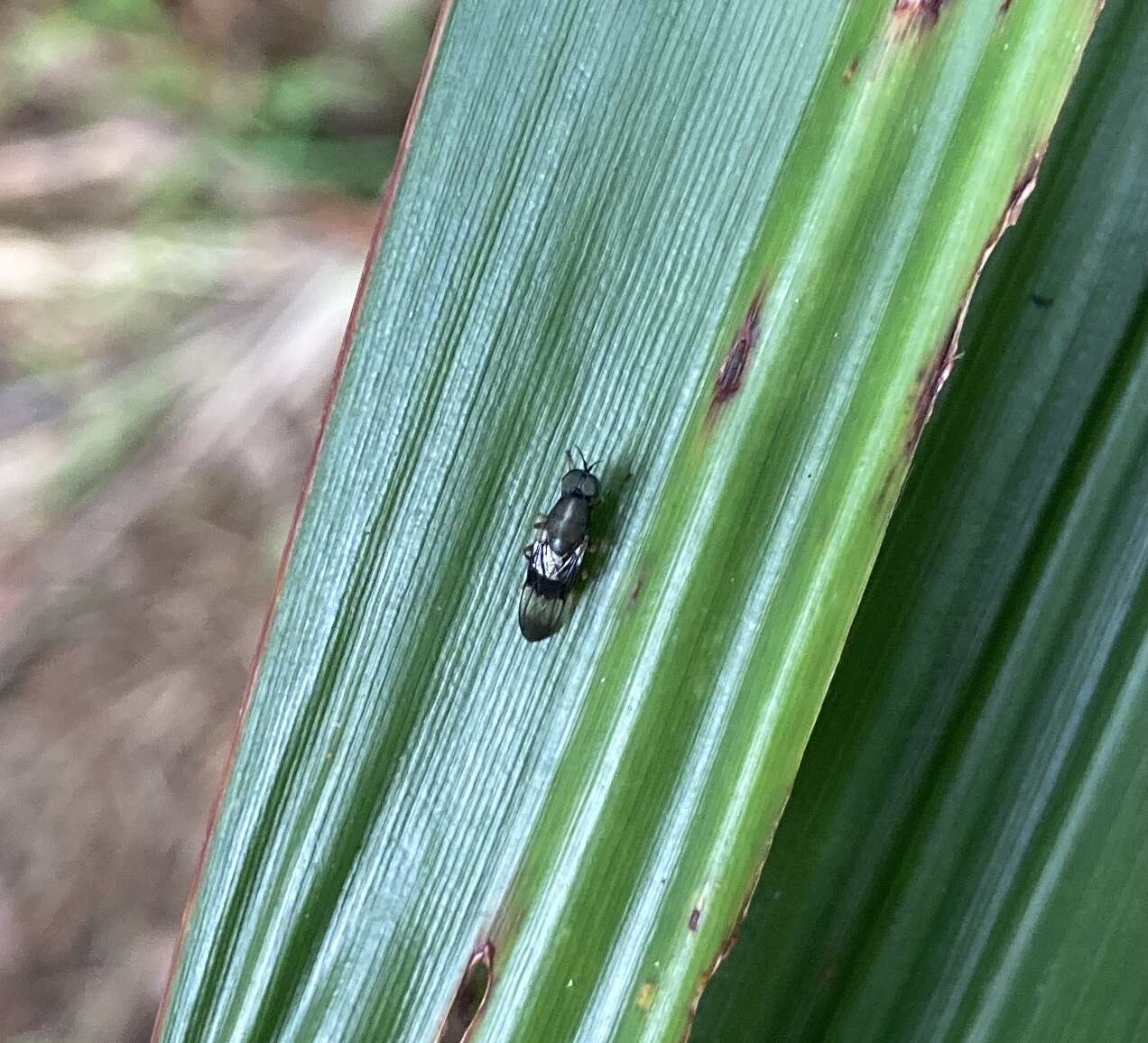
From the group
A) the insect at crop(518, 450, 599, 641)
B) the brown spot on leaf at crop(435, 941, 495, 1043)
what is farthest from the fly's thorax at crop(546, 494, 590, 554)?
the brown spot on leaf at crop(435, 941, 495, 1043)

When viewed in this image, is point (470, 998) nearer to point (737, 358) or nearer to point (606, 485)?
point (606, 485)

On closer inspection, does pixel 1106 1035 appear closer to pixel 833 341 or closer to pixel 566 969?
pixel 566 969

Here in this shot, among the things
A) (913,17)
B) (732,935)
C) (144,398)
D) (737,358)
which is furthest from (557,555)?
(144,398)

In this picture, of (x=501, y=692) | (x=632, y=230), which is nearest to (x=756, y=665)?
(x=501, y=692)

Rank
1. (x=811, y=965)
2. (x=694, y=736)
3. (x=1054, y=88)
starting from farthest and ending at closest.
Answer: (x=811, y=965), (x=694, y=736), (x=1054, y=88)

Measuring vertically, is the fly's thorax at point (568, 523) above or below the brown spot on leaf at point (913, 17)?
below

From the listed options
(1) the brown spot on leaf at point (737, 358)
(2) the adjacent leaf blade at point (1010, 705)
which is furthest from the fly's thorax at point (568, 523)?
(2) the adjacent leaf blade at point (1010, 705)

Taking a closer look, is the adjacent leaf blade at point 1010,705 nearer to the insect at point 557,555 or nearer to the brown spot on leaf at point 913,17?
the brown spot on leaf at point 913,17
